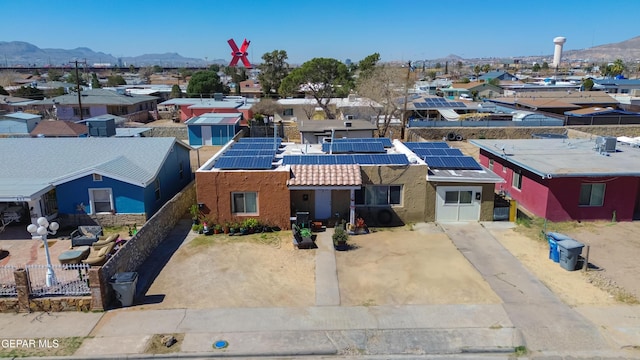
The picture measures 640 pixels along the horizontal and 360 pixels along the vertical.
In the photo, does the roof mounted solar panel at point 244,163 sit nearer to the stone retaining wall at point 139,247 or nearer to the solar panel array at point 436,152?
the stone retaining wall at point 139,247

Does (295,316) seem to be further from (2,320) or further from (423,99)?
(423,99)

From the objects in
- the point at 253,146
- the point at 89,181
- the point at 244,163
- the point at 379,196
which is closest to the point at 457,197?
the point at 379,196

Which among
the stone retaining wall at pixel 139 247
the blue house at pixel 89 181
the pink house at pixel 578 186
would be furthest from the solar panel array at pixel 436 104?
the blue house at pixel 89 181

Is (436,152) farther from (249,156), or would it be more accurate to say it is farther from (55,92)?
(55,92)

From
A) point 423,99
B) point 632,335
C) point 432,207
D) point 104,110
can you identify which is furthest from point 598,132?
point 104,110

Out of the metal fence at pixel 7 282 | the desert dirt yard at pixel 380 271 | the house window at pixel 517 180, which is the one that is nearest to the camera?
the metal fence at pixel 7 282

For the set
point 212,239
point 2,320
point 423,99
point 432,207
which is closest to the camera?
point 2,320
